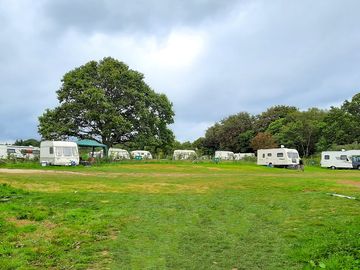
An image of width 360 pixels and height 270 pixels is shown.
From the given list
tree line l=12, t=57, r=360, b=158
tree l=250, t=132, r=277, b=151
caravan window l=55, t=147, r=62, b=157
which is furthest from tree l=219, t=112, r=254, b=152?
caravan window l=55, t=147, r=62, b=157

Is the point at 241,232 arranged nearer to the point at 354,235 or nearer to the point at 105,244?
the point at 354,235

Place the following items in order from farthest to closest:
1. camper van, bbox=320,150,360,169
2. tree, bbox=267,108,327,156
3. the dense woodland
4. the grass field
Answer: tree, bbox=267,108,327,156 → the dense woodland → camper van, bbox=320,150,360,169 → the grass field

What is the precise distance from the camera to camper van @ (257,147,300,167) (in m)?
42.4

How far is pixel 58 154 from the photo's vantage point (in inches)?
1382

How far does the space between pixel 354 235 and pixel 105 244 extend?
161 inches

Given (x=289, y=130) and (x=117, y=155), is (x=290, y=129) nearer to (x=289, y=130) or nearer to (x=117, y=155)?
Answer: (x=289, y=130)

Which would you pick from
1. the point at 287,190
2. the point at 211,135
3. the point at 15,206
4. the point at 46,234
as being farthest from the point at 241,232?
the point at 211,135

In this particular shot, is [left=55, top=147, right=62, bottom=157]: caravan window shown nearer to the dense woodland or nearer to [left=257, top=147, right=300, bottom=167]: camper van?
the dense woodland

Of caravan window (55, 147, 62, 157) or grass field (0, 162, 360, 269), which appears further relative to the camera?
caravan window (55, 147, 62, 157)

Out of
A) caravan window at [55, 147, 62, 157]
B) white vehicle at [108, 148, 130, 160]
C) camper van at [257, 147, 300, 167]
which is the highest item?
caravan window at [55, 147, 62, 157]

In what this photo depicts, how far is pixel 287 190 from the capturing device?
47.4 ft

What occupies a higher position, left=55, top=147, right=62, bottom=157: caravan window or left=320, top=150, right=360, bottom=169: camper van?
left=55, top=147, right=62, bottom=157: caravan window

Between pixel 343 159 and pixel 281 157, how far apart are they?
23.3 ft

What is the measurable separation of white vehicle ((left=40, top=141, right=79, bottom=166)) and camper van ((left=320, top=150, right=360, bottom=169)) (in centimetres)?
2811
